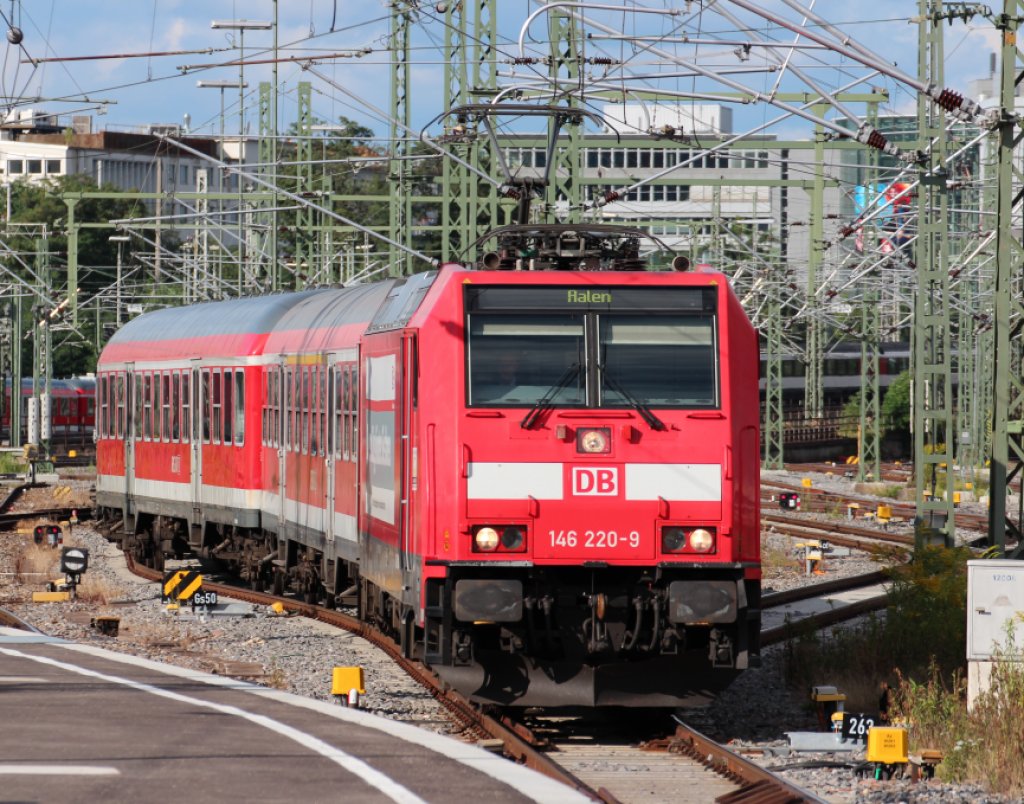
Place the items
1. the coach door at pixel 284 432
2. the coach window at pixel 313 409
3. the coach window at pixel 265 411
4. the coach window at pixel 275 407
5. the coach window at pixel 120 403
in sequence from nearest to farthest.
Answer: the coach window at pixel 313 409, the coach door at pixel 284 432, the coach window at pixel 275 407, the coach window at pixel 265 411, the coach window at pixel 120 403

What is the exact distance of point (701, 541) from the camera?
13.3 m

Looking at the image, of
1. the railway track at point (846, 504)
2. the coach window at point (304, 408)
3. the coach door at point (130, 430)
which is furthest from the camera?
the railway track at point (846, 504)

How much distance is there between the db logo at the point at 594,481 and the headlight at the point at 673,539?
0.44 m

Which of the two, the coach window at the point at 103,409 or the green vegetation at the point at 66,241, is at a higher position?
the green vegetation at the point at 66,241

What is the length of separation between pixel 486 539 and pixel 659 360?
5.70ft

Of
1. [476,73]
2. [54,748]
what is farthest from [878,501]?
[54,748]

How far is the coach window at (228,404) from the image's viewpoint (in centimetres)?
2494

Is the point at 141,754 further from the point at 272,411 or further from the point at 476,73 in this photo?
the point at 476,73

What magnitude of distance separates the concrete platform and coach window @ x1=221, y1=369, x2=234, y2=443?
34.5ft

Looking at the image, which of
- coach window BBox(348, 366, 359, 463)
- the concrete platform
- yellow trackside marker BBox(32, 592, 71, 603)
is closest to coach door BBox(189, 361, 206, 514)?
yellow trackside marker BBox(32, 592, 71, 603)

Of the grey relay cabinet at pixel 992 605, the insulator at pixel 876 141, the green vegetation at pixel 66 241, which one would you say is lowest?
the grey relay cabinet at pixel 992 605

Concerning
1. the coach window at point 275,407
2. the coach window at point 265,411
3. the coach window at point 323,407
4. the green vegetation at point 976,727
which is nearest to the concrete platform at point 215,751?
the green vegetation at point 976,727

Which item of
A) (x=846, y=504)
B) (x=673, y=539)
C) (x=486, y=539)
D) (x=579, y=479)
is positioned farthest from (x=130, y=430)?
(x=846, y=504)

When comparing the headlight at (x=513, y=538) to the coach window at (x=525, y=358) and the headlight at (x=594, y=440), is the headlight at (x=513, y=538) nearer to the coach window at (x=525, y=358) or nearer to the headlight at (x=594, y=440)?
the headlight at (x=594, y=440)
